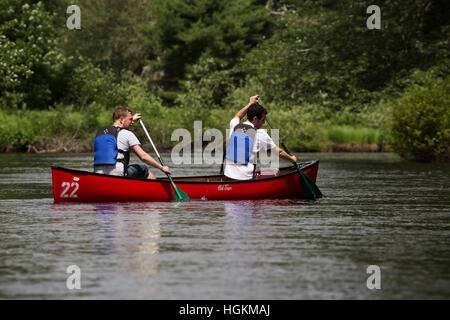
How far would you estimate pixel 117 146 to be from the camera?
15453mm

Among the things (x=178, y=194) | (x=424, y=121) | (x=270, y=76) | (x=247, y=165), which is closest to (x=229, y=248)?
(x=178, y=194)

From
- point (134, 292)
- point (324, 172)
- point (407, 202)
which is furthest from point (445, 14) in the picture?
point (134, 292)

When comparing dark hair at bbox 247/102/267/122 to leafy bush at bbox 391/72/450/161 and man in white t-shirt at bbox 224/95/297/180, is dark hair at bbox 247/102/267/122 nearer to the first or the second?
man in white t-shirt at bbox 224/95/297/180

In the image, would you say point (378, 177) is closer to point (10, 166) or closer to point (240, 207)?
point (240, 207)

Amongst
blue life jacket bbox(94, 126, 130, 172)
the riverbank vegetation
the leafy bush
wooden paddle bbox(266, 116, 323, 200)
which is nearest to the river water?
wooden paddle bbox(266, 116, 323, 200)

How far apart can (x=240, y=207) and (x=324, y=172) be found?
1174 centimetres

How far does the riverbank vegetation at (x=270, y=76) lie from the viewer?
37.4 m

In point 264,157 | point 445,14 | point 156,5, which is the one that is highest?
point 156,5

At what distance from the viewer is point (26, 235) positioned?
11047mm

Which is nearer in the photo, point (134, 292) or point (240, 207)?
point (134, 292)

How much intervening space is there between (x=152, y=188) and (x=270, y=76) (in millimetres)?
27790

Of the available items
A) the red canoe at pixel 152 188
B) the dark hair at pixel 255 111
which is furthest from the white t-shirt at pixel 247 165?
the dark hair at pixel 255 111

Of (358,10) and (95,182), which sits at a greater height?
(358,10)

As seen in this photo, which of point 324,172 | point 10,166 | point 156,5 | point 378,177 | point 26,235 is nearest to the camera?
point 26,235
